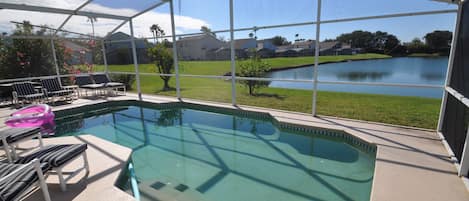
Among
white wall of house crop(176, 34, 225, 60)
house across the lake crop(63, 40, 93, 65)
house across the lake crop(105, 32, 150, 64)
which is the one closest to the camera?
white wall of house crop(176, 34, 225, 60)

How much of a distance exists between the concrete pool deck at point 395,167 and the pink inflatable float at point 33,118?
165 centimetres

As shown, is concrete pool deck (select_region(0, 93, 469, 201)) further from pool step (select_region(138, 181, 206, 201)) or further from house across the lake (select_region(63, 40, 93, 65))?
house across the lake (select_region(63, 40, 93, 65))

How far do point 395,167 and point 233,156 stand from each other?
8.24ft

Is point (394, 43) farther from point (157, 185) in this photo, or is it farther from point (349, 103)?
point (157, 185)

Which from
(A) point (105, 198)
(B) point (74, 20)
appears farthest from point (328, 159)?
(B) point (74, 20)

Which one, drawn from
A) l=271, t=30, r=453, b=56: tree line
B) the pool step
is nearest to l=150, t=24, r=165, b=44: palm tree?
l=271, t=30, r=453, b=56: tree line

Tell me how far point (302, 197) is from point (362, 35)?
14.3ft

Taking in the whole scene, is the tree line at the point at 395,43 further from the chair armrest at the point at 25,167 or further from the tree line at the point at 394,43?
the chair armrest at the point at 25,167

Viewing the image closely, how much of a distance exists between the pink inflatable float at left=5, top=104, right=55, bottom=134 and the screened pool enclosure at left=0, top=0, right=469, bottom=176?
2.70m

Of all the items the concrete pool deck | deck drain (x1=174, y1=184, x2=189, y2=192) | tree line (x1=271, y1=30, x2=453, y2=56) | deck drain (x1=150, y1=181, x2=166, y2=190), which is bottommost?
deck drain (x1=174, y1=184, x2=189, y2=192)

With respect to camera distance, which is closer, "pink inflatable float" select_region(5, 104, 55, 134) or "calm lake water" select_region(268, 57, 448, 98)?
Answer: "calm lake water" select_region(268, 57, 448, 98)

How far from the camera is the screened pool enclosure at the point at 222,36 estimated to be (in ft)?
12.6

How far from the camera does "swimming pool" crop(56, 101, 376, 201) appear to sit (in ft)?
10.5

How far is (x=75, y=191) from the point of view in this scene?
2.82m
